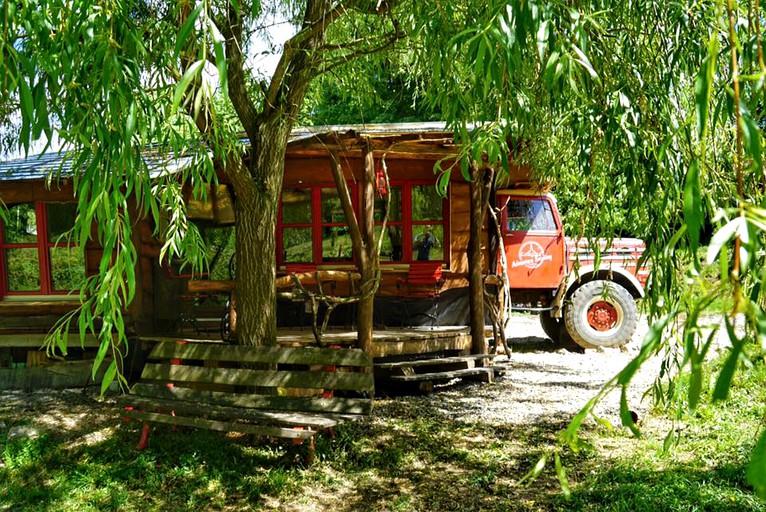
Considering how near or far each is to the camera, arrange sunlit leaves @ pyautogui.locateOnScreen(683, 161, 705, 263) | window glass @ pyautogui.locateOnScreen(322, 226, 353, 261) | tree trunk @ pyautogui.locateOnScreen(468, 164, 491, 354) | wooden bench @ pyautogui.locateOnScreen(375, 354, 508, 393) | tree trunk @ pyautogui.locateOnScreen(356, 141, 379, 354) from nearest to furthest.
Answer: sunlit leaves @ pyautogui.locateOnScreen(683, 161, 705, 263)
tree trunk @ pyautogui.locateOnScreen(356, 141, 379, 354)
wooden bench @ pyautogui.locateOnScreen(375, 354, 508, 393)
tree trunk @ pyautogui.locateOnScreen(468, 164, 491, 354)
window glass @ pyautogui.locateOnScreen(322, 226, 353, 261)

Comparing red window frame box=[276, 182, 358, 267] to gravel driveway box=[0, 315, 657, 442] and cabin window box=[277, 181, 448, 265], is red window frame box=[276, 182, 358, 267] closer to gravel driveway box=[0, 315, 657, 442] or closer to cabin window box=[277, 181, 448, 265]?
cabin window box=[277, 181, 448, 265]

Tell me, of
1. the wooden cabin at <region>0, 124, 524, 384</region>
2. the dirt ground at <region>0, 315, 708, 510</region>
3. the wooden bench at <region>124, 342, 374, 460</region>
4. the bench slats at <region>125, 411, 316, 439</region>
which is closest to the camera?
the bench slats at <region>125, 411, 316, 439</region>

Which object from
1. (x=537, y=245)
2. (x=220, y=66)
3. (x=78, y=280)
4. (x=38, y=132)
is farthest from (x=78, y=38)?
(x=537, y=245)

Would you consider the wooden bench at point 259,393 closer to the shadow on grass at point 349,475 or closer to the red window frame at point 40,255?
the shadow on grass at point 349,475

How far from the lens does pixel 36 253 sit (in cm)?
847

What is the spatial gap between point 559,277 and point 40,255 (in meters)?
7.68

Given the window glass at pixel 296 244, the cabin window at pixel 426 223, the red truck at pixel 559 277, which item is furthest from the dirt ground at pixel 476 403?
the window glass at pixel 296 244

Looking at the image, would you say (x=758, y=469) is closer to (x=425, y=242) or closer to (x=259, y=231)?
(x=259, y=231)

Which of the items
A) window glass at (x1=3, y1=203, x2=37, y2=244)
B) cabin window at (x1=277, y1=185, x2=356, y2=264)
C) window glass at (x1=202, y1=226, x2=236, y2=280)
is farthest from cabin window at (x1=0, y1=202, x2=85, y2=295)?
cabin window at (x1=277, y1=185, x2=356, y2=264)

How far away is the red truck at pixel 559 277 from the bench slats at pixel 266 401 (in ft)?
15.1

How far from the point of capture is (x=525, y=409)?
644 centimetres

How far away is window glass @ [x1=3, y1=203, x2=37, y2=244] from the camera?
27.8 ft

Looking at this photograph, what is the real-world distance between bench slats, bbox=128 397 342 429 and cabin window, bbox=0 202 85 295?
3918 mm

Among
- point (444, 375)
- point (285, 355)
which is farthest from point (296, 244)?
point (285, 355)
